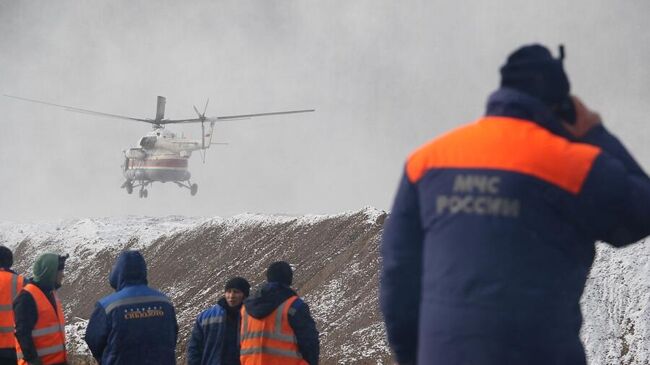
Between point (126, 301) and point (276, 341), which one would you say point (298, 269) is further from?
point (126, 301)

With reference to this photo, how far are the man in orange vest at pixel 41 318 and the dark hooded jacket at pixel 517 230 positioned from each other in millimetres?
5496

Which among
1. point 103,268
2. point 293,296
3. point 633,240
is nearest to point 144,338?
point 293,296

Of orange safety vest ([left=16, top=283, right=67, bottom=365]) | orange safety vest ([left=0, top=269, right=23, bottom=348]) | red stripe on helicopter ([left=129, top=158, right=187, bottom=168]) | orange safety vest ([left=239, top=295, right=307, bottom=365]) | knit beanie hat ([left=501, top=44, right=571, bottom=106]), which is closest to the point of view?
knit beanie hat ([left=501, top=44, right=571, bottom=106])

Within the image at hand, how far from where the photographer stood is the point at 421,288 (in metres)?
3.51

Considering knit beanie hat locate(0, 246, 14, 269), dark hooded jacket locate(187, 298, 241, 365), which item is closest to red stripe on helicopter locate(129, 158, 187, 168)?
knit beanie hat locate(0, 246, 14, 269)

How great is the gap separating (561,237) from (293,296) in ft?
17.7

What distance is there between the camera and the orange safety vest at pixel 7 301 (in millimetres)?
9453

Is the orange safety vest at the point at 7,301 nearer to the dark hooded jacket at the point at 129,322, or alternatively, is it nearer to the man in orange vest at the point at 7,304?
the man in orange vest at the point at 7,304

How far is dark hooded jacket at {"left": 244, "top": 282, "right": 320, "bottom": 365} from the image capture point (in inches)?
330

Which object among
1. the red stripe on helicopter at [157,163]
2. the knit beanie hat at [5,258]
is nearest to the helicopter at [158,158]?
the red stripe on helicopter at [157,163]

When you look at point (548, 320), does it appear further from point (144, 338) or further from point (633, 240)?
point (144, 338)

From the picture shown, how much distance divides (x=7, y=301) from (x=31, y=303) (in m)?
1.44

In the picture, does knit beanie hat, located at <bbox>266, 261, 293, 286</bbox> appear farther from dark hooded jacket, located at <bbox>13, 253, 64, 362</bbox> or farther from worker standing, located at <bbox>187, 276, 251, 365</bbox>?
dark hooded jacket, located at <bbox>13, 253, 64, 362</bbox>

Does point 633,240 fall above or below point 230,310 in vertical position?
above
